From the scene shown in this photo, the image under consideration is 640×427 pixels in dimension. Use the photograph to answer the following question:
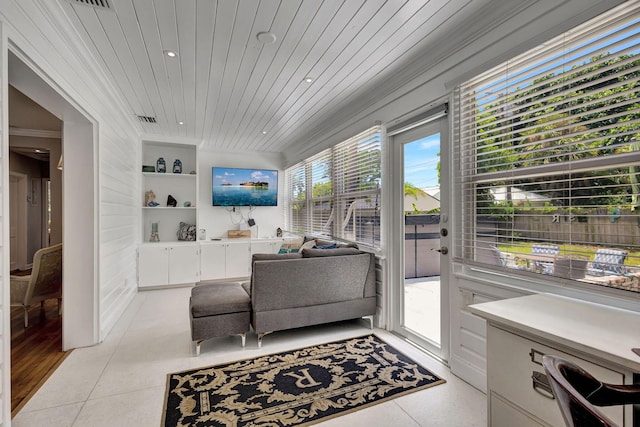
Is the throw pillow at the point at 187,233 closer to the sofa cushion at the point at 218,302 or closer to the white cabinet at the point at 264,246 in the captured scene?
the white cabinet at the point at 264,246

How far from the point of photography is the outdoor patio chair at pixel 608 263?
143cm

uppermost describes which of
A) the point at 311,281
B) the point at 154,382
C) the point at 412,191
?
the point at 412,191

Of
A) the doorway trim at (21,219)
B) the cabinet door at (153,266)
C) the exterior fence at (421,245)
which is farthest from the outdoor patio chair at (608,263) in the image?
the doorway trim at (21,219)

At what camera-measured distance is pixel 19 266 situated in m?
6.07

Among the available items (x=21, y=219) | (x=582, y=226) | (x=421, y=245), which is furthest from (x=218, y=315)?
(x=21, y=219)

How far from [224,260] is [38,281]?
2528 millimetres

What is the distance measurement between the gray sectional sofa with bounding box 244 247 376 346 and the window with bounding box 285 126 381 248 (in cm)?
45

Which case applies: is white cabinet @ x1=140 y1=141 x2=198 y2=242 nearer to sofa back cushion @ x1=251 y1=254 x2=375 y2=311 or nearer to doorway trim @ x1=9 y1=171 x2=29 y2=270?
doorway trim @ x1=9 y1=171 x2=29 y2=270

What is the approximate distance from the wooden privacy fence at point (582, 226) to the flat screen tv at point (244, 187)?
487 centimetres

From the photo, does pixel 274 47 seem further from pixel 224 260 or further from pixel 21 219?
pixel 21 219

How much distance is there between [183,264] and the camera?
5074 mm

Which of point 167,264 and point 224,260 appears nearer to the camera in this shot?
point 167,264

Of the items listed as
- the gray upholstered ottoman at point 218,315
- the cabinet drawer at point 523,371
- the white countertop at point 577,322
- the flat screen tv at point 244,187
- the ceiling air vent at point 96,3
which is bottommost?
the gray upholstered ottoman at point 218,315

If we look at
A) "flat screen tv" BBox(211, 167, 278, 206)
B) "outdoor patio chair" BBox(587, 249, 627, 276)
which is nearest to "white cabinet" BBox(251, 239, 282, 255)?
"flat screen tv" BBox(211, 167, 278, 206)
